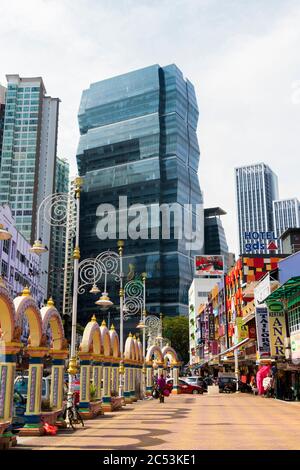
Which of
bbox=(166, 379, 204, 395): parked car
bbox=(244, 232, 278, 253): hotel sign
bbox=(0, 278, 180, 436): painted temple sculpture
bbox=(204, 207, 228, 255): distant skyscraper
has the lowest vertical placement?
bbox=(166, 379, 204, 395): parked car

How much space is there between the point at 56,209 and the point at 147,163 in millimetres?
125916

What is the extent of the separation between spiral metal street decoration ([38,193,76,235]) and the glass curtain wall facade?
369 feet

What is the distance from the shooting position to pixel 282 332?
3538 cm

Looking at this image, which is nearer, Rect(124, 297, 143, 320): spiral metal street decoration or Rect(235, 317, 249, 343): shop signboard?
Rect(124, 297, 143, 320): spiral metal street decoration

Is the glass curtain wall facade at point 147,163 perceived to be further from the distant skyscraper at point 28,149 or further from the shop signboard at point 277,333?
the shop signboard at point 277,333

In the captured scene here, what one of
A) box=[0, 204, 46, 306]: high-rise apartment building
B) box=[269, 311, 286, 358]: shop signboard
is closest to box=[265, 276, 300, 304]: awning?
box=[269, 311, 286, 358]: shop signboard

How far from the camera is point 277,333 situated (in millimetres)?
35375

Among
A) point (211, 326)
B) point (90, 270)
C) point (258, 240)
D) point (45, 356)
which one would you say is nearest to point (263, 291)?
point (90, 270)

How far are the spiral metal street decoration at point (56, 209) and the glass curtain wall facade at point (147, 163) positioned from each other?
369 feet

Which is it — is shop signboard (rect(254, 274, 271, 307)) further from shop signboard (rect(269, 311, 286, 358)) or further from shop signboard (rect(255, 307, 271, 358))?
shop signboard (rect(269, 311, 286, 358))

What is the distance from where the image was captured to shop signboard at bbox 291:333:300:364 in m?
31.0

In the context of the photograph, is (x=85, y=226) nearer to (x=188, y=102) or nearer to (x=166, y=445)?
(x=188, y=102)
